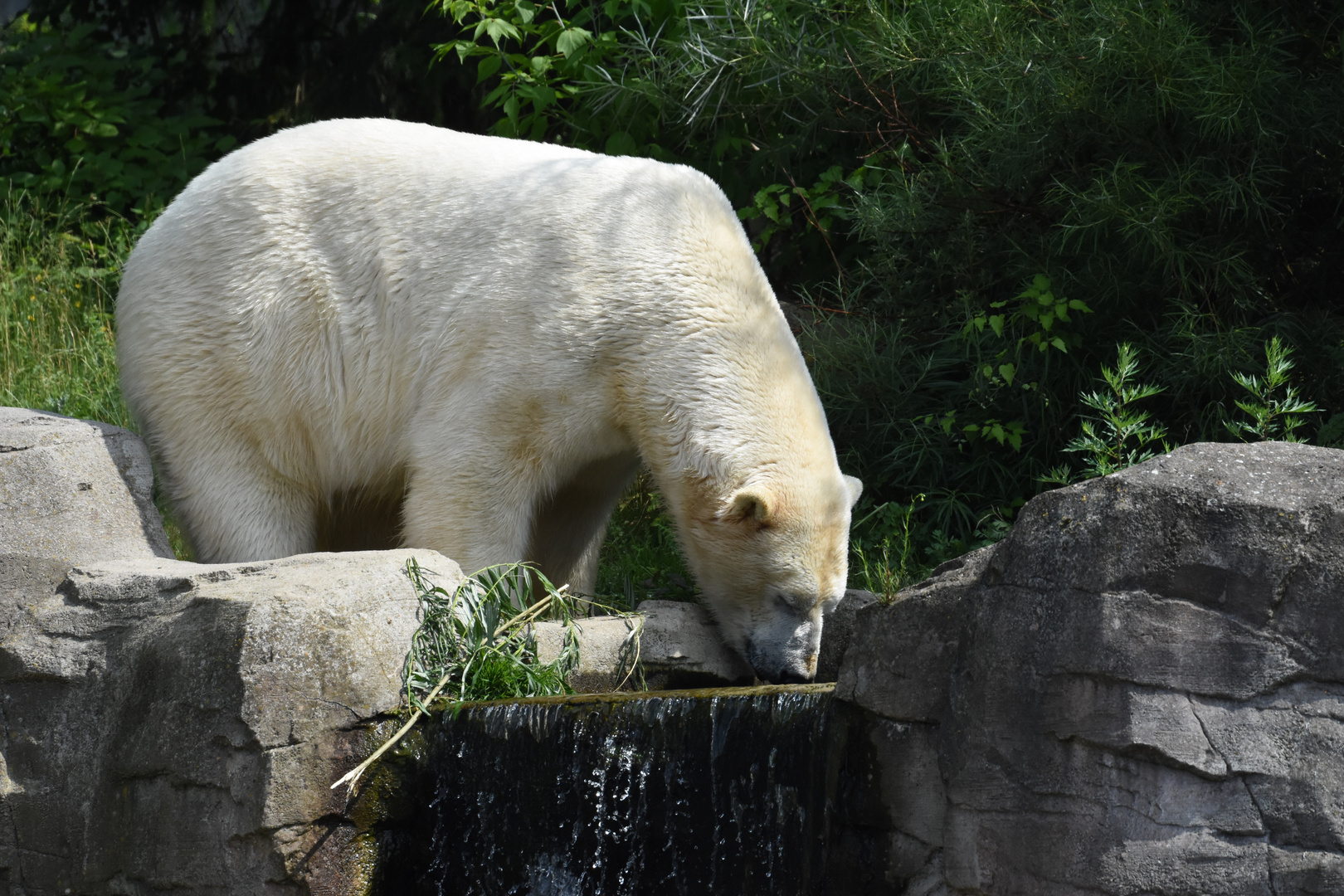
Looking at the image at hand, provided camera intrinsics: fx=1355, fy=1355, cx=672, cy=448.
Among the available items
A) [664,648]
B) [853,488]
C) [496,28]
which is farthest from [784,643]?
[496,28]

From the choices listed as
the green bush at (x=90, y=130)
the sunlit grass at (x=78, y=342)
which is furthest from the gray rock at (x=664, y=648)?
the green bush at (x=90, y=130)

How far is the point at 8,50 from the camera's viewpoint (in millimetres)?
9875

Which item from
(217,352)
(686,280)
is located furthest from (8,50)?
(686,280)

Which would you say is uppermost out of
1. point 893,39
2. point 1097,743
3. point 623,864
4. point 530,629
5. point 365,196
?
point 893,39

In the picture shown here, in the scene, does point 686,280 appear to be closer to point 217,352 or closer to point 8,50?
point 217,352

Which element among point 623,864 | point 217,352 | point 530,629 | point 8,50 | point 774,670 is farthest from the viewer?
point 8,50

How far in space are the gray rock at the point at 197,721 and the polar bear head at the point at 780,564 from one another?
40.9 inches

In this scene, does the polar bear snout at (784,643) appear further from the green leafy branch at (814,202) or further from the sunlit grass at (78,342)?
the green leafy branch at (814,202)

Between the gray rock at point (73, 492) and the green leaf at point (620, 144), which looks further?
the green leaf at point (620, 144)

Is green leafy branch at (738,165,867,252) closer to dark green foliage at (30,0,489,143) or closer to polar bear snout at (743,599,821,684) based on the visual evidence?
polar bear snout at (743,599,821,684)

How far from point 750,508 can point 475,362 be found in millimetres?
994

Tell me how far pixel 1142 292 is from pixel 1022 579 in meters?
2.88

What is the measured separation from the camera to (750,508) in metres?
4.05

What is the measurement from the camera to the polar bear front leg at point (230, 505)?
4.49m
